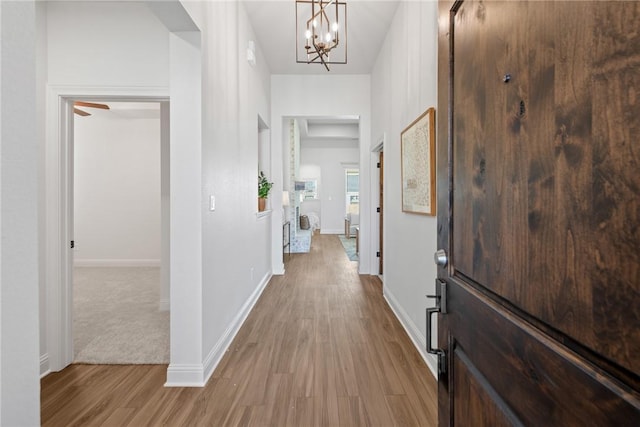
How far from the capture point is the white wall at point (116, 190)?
5.83 m

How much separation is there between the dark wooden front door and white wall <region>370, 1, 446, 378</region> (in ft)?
4.74

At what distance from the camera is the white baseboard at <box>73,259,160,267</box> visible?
584 cm

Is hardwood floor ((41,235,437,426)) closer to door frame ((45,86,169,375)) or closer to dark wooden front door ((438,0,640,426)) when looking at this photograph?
door frame ((45,86,169,375))

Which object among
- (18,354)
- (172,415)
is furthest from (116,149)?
(18,354)

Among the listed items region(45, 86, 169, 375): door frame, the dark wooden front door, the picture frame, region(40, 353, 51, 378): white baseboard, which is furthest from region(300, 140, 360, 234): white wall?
the dark wooden front door

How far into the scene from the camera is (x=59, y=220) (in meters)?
2.23

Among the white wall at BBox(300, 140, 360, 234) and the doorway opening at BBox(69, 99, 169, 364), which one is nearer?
the doorway opening at BBox(69, 99, 169, 364)

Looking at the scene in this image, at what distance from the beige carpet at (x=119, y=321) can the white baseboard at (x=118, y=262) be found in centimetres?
77

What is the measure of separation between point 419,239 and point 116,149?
5.85 meters

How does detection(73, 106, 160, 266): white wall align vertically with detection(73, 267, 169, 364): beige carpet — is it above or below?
above

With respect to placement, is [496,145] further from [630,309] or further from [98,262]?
[98,262]

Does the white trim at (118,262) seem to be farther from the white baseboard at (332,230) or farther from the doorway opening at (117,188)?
the white baseboard at (332,230)

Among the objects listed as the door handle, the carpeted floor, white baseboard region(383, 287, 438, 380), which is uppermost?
the door handle

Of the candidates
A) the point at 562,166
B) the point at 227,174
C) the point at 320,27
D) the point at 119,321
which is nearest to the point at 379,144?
the point at 320,27
